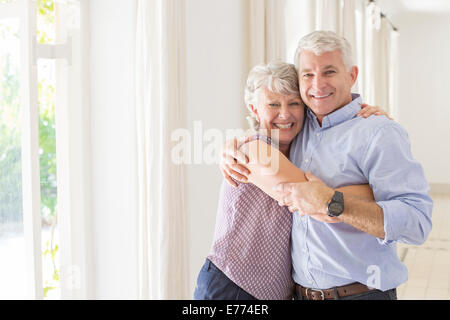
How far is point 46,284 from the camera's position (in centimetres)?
270

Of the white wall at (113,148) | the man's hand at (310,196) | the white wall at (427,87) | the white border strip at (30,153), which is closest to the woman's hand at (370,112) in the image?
the man's hand at (310,196)

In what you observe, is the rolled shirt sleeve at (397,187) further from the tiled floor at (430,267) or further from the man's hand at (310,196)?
the tiled floor at (430,267)

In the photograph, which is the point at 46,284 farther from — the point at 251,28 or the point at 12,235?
the point at 251,28

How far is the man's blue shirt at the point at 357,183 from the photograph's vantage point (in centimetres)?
130

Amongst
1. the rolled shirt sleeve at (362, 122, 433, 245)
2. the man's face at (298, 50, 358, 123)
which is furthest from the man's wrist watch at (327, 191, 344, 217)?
the man's face at (298, 50, 358, 123)

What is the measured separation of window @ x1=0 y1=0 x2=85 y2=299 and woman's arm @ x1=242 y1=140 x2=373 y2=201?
4.56ft

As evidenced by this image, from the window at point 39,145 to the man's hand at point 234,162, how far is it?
126cm

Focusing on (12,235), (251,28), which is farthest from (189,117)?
(12,235)

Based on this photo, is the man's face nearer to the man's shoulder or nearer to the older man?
the older man

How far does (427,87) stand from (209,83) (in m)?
8.31

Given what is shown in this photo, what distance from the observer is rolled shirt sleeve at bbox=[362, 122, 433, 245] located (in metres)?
1.28

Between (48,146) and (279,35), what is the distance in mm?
1749

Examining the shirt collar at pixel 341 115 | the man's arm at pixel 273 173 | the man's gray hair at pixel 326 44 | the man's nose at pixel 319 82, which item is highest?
the man's gray hair at pixel 326 44

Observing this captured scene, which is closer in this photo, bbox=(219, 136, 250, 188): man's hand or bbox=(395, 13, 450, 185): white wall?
bbox=(219, 136, 250, 188): man's hand
